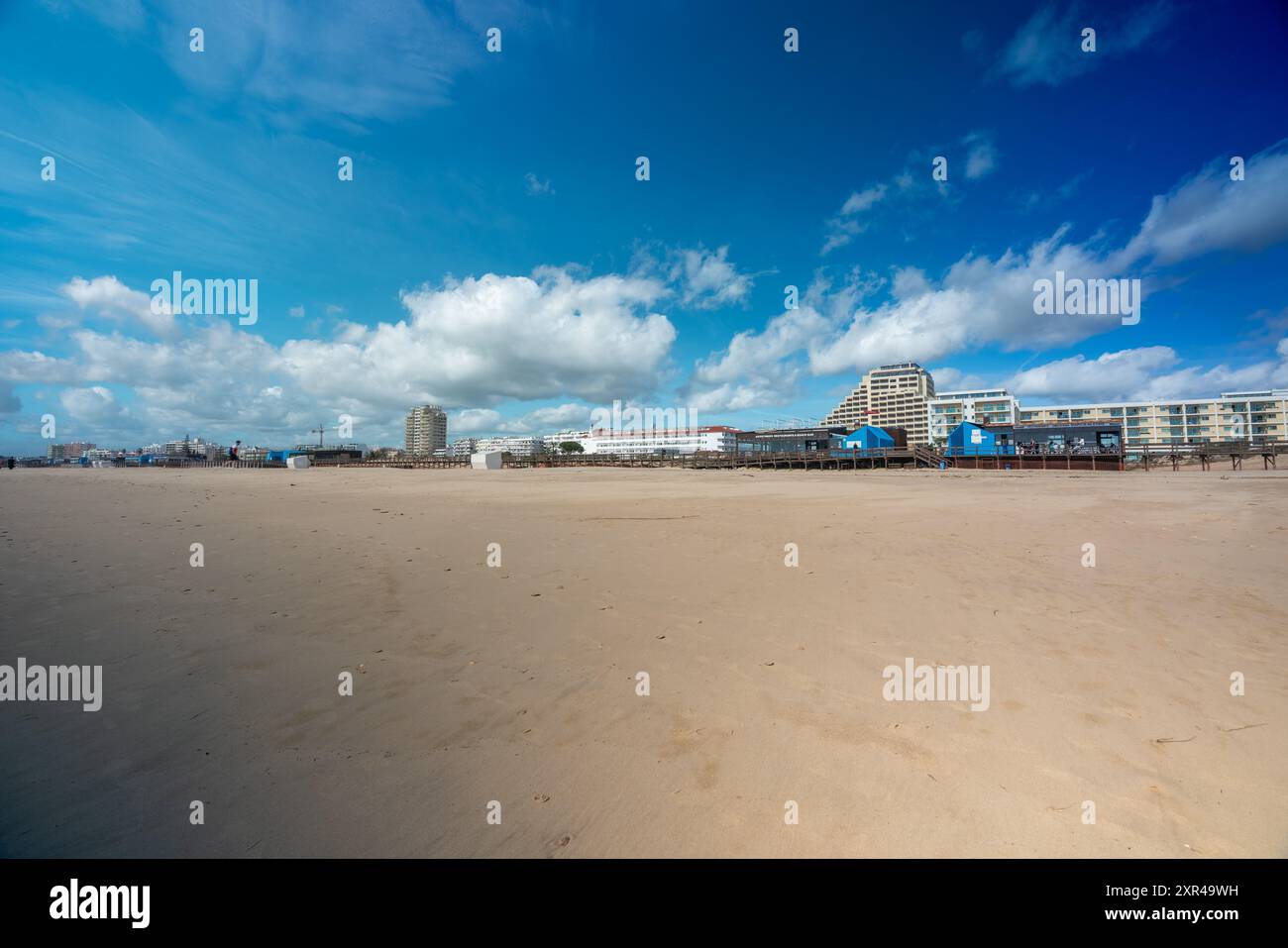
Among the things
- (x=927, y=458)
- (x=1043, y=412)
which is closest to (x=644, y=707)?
(x=927, y=458)

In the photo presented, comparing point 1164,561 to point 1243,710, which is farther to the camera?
point 1164,561

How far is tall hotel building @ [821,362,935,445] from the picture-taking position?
157000 millimetres

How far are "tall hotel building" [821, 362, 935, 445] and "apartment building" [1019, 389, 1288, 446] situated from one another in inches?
1410

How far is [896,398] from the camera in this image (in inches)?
6437

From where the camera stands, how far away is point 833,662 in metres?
4.88

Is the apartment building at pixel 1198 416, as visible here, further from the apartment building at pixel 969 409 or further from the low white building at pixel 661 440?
the low white building at pixel 661 440

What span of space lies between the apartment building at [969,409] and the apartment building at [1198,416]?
39.0 ft

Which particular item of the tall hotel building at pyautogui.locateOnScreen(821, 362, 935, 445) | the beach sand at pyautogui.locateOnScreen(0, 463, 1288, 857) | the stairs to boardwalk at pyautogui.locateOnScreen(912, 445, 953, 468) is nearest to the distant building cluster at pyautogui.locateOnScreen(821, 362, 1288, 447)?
the tall hotel building at pyautogui.locateOnScreen(821, 362, 935, 445)

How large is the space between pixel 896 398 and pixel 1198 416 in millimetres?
68280

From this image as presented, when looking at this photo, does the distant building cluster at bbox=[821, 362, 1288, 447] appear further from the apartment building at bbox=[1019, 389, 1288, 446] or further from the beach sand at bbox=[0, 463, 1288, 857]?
the beach sand at bbox=[0, 463, 1288, 857]

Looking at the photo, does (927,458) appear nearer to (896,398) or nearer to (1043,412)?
(1043,412)
